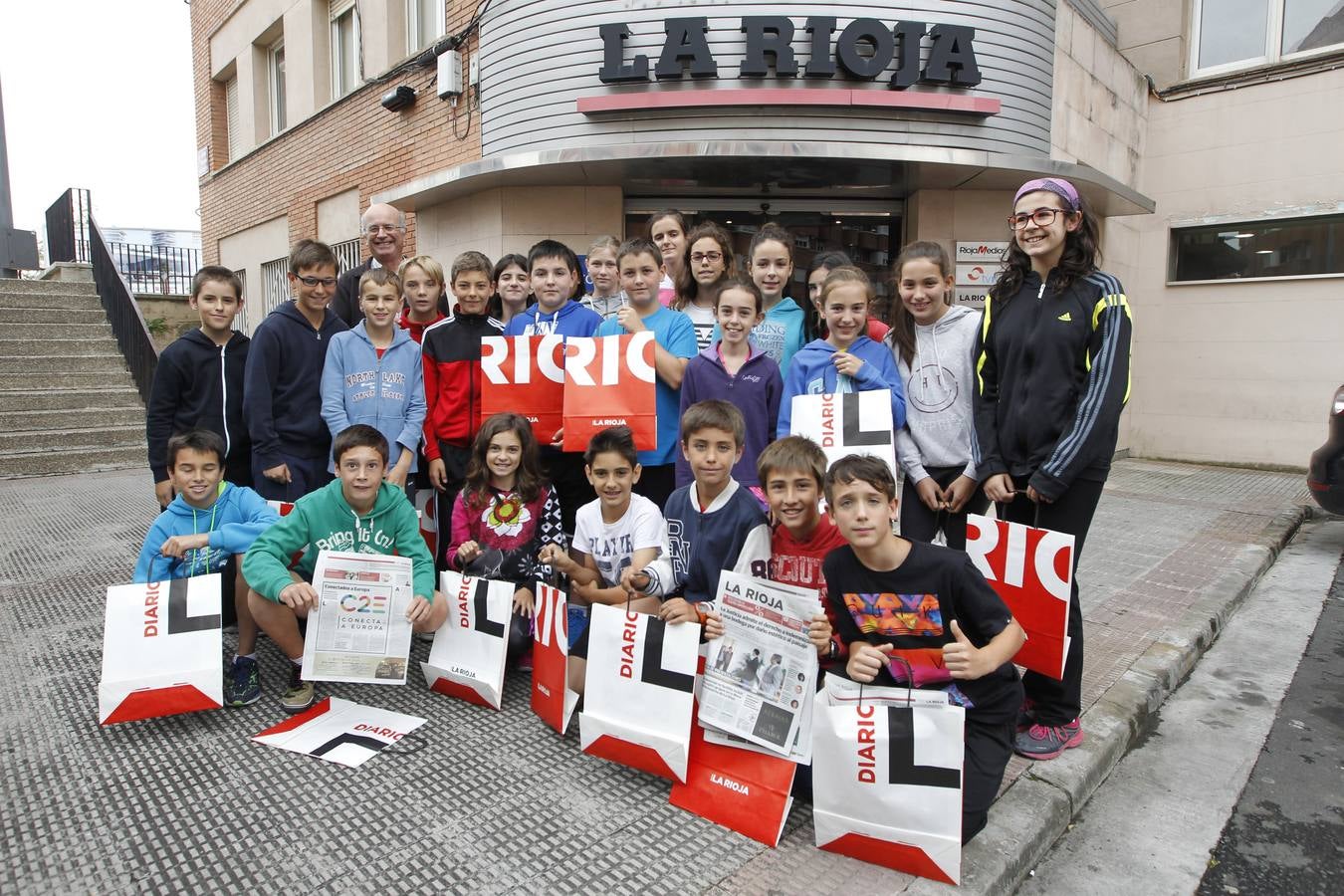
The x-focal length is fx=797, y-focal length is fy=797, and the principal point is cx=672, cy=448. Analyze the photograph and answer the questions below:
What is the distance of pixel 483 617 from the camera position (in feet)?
10.6

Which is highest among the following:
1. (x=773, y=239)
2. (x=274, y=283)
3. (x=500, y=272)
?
(x=274, y=283)

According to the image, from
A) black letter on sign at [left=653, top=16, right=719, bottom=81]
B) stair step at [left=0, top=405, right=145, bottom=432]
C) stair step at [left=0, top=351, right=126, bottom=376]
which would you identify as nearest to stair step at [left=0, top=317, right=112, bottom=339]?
stair step at [left=0, top=351, right=126, bottom=376]

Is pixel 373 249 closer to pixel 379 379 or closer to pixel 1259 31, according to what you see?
pixel 379 379

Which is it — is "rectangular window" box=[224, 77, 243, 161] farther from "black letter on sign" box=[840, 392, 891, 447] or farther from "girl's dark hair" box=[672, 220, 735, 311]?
"black letter on sign" box=[840, 392, 891, 447]

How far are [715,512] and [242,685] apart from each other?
2079 mm

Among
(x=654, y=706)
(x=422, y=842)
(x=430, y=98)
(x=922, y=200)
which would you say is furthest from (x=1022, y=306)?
(x=430, y=98)

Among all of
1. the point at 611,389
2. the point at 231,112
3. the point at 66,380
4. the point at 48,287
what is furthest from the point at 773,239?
the point at 231,112

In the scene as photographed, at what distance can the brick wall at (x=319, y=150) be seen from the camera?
9.42 metres

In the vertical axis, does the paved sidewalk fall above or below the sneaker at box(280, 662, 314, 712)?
below

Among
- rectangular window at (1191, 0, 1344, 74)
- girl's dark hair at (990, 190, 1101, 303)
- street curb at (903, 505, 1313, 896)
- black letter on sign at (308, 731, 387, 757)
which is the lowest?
street curb at (903, 505, 1313, 896)

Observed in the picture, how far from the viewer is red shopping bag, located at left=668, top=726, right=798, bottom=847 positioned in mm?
2416

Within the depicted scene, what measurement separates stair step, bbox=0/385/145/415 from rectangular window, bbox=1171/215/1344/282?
533 inches

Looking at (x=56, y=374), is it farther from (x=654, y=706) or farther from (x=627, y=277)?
(x=654, y=706)

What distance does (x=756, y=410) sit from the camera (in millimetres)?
3471
